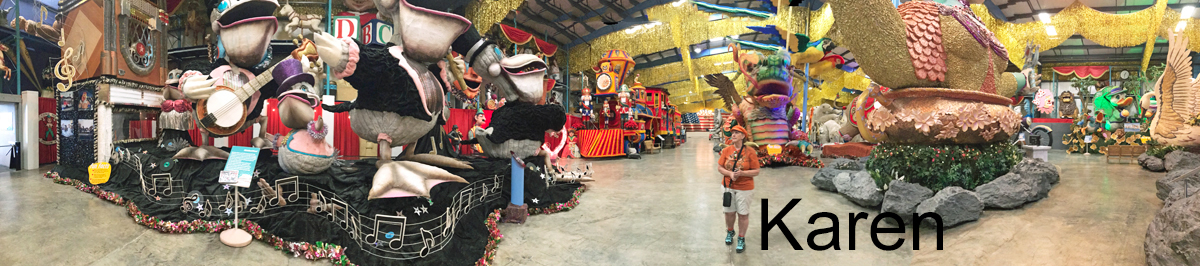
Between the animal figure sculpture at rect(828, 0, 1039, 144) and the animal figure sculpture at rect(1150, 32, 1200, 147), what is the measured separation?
1.60m

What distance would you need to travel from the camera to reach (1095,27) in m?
8.74

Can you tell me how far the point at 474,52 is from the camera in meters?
3.58

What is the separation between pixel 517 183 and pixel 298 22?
2.48m

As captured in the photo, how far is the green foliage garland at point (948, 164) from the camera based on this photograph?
4.07m

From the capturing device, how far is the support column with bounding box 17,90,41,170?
5809 millimetres

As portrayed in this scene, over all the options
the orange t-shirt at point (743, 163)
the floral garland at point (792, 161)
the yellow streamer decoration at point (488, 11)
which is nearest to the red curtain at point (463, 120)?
the yellow streamer decoration at point (488, 11)

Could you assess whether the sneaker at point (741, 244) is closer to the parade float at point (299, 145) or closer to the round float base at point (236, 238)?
the parade float at point (299, 145)

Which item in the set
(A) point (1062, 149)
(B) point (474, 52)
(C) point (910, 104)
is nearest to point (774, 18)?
(C) point (910, 104)

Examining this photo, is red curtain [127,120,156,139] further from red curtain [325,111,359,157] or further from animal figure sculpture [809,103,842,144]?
animal figure sculpture [809,103,842,144]

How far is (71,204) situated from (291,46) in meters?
4.45

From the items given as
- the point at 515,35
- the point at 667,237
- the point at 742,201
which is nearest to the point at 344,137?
the point at 667,237

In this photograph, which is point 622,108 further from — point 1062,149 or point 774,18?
point 1062,149

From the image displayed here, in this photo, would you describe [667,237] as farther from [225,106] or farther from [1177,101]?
[1177,101]

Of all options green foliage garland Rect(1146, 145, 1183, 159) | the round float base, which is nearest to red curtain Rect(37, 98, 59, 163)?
the round float base
